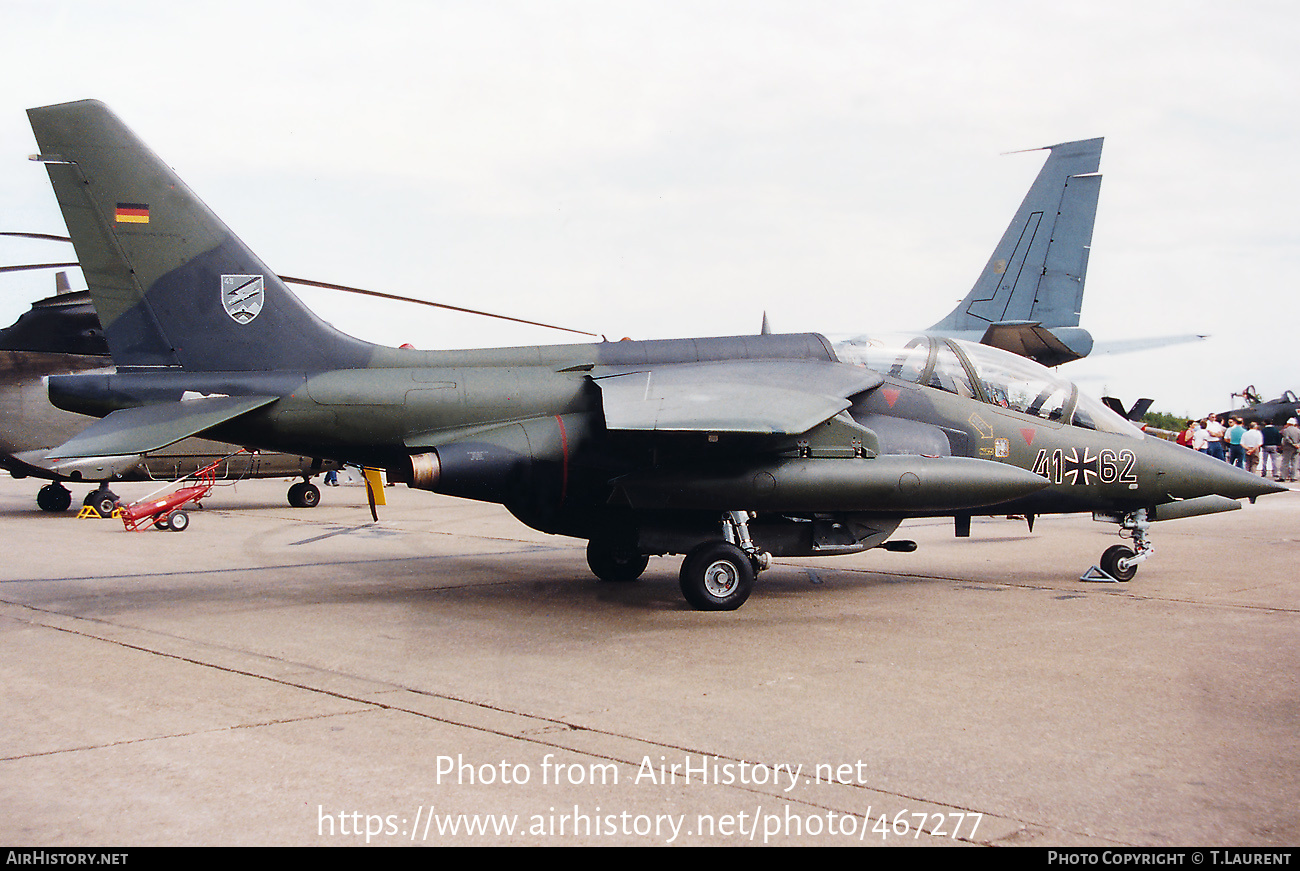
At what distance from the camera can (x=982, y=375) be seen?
391 inches

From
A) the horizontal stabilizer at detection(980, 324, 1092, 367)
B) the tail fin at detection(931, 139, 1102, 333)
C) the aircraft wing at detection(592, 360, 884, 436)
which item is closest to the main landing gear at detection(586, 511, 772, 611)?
the aircraft wing at detection(592, 360, 884, 436)

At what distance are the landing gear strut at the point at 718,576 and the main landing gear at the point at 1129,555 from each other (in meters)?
4.03

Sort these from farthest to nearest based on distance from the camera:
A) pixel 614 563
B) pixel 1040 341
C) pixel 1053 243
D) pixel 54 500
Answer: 1. pixel 54 500
2. pixel 1053 243
3. pixel 1040 341
4. pixel 614 563

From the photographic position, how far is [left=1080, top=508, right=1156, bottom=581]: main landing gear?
10141 millimetres

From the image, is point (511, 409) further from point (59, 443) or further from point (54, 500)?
point (54, 500)

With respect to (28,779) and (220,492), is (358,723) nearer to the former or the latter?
(28,779)

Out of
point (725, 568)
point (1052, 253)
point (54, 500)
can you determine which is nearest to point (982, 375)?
point (725, 568)

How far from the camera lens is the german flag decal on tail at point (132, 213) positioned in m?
8.31

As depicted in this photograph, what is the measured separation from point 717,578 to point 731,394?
62.4 inches

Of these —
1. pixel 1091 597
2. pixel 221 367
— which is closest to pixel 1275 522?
pixel 1091 597

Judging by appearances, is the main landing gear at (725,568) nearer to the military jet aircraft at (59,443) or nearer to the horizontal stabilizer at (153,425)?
the horizontal stabilizer at (153,425)

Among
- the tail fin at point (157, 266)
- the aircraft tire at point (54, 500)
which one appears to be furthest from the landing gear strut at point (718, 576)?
the aircraft tire at point (54, 500)

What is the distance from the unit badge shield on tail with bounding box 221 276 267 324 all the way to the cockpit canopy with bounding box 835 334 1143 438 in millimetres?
5261

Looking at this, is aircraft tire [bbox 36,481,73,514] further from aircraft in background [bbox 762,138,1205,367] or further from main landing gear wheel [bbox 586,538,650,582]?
aircraft in background [bbox 762,138,1205,367]
